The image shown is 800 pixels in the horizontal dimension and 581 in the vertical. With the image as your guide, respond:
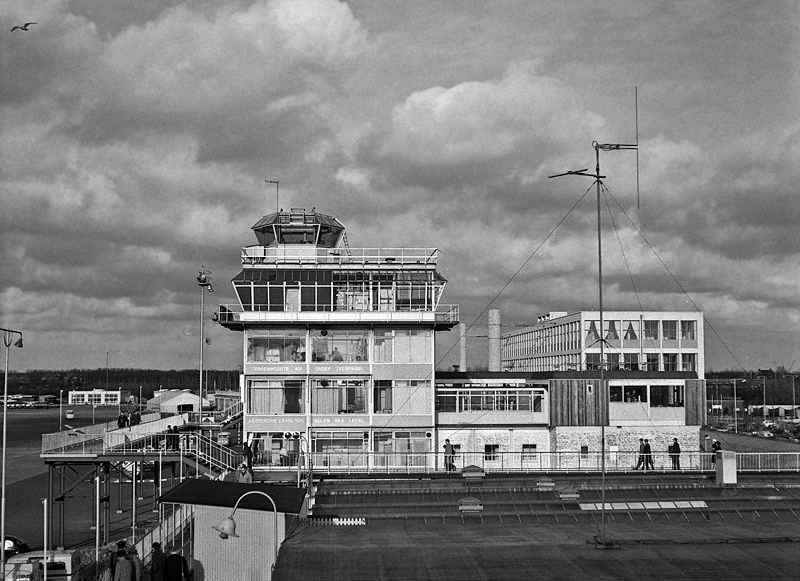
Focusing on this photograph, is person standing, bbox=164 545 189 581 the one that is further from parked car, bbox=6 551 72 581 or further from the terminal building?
the terminal building

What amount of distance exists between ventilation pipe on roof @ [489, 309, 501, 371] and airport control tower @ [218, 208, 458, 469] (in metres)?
19.8

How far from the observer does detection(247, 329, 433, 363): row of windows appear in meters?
52.4

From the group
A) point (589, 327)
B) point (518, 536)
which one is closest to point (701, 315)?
point (589, 327)

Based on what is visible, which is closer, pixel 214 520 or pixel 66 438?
pixel 214 520

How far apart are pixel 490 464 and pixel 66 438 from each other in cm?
2326

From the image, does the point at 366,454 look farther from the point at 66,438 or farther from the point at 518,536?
the point at 518,536

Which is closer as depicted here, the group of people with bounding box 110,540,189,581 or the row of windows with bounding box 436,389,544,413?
the group of people with bounding box 110,540,189,581

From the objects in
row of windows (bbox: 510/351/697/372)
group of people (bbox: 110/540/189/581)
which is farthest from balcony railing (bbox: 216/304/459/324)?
row of windows (bbox: 510/351/697/372)

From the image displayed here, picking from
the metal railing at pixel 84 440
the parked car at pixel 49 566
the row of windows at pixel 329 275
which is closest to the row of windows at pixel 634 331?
the row of windows at pixel 329 275

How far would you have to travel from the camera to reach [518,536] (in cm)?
2803

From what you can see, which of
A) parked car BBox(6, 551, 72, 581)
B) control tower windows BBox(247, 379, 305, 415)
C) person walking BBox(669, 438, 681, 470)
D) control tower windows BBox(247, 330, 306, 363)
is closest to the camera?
parked car BBox(6, 551, 72, 581)

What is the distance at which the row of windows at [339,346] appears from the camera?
52438mm

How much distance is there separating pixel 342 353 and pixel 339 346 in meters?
0.44

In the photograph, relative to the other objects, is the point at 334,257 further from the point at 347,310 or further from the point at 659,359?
the point at 659,359
